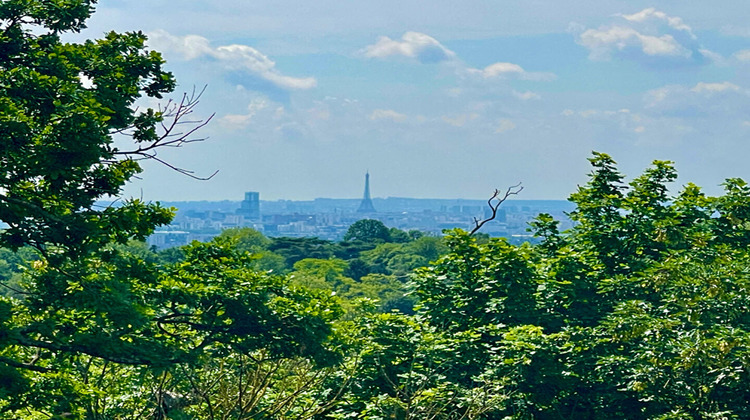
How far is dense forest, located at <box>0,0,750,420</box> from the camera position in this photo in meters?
7.77

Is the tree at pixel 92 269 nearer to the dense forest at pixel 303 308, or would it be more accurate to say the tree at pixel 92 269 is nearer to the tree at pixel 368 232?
the dense forest at pixel 303 308

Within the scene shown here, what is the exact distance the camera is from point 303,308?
989 cm

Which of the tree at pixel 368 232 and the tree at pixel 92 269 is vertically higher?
the tree at pixel 92 269

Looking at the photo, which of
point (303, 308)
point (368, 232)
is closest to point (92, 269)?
point (303, 308)

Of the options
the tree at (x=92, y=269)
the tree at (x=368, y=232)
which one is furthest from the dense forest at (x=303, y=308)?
the tree at (x=368, y=232)

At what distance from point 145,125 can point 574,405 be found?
7.00 m

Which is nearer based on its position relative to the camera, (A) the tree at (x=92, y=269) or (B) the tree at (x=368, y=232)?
(A) the tree at (x=92, y=269)

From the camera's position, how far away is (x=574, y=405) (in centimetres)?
1222

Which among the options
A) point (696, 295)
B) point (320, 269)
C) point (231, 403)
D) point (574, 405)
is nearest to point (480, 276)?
point (574, 405)

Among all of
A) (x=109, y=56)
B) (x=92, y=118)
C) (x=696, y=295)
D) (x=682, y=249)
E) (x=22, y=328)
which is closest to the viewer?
(x=92, y=118)

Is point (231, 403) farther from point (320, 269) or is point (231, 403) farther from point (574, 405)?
point (320, 269)

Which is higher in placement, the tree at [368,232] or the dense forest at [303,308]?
the dense forest at [303,308]

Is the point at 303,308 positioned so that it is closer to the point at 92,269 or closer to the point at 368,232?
the point at 92,269

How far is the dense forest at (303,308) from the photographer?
7.77 meters
